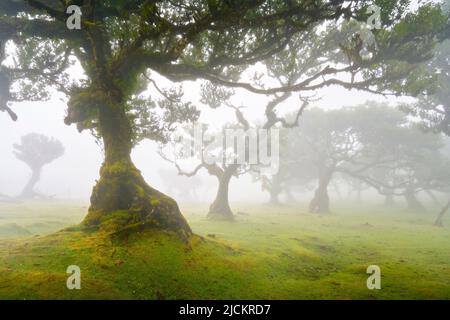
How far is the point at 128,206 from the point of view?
11.8 meters

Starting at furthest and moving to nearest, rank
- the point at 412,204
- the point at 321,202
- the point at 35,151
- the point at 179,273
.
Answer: the point at 35,151
the point at 412,204
the point at 321,202
the point at 179,273

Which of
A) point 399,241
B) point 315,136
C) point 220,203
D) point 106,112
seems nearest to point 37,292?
point 106,112

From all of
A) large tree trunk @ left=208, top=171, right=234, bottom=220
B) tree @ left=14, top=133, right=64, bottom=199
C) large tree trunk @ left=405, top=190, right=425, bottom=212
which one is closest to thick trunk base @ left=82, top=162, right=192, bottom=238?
large tree trunk @ left=208, top=171, right=234, bottom=220

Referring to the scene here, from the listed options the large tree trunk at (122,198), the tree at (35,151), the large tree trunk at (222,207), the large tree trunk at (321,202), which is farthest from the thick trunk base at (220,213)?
the tree at (35,151)

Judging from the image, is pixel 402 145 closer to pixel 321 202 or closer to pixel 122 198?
pixel 321 202

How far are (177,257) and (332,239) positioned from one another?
45.1ft

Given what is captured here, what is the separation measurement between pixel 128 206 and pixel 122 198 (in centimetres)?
45

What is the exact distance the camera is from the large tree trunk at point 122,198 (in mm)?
10820

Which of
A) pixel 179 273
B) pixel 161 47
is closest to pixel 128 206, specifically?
pixel 179 273

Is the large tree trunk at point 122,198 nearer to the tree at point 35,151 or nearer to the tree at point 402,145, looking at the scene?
the tree at point 402,145

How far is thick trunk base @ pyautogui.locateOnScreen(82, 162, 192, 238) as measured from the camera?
35.3ft

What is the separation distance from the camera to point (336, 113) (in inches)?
2188

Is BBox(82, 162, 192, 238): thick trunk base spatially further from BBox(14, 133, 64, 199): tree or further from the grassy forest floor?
BBox(14, 133, 64, 199): tree
